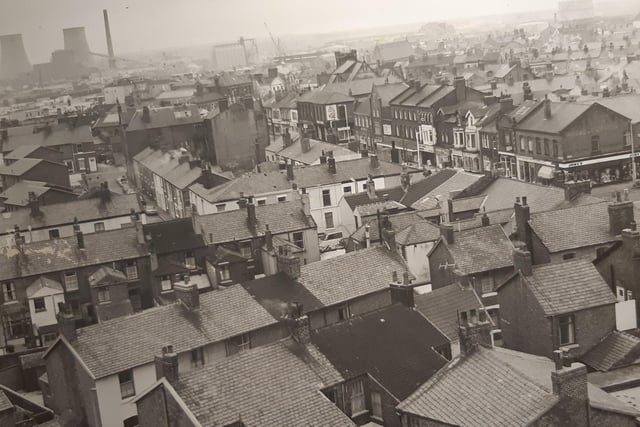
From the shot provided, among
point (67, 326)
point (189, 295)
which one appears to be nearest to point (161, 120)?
point (189, 295)

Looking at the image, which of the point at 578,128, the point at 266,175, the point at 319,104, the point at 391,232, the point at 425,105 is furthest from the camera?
the point at 319,104

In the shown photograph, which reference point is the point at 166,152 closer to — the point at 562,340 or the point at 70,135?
the point at 70,135

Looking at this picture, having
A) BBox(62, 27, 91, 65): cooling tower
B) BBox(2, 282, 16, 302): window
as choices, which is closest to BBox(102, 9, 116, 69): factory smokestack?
BBox(62, 27, 91, 65): cooling tower

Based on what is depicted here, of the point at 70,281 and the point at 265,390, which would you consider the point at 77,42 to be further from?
the point at 265,390

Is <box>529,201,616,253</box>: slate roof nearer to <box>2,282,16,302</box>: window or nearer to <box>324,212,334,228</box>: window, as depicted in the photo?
<box>324,212,334,228</box>: window

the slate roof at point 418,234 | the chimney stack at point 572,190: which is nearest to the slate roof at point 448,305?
the slate roof at point 418,234

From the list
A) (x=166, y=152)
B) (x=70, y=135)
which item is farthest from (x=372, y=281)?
(x=70, y=135)

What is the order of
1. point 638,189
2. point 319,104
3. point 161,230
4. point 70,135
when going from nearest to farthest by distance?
point 161,230 < point 638,189 < point 70,135 < point 319,104
